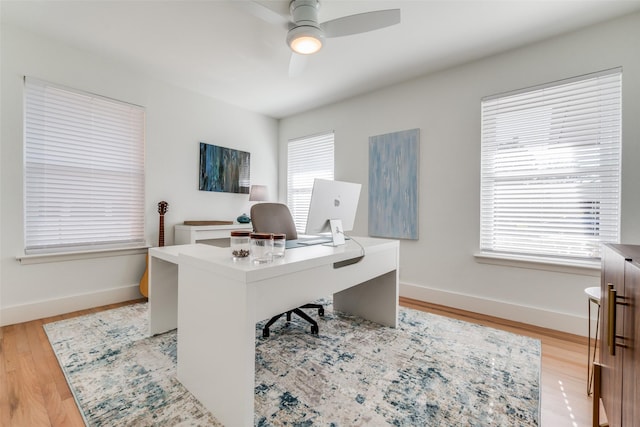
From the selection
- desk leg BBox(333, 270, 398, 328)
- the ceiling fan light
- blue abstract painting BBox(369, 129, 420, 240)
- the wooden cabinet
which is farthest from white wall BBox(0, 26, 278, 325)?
the wooden cabinet

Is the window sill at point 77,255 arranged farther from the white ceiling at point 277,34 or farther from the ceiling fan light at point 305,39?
the ceiling fan light at point 305,39

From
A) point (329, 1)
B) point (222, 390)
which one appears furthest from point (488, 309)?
point (329, 1)

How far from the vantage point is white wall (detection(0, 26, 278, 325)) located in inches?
93.5

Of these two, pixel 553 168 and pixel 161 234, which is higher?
pixel 553 168

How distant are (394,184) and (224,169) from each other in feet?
7.69

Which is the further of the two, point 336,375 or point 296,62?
point 296,62

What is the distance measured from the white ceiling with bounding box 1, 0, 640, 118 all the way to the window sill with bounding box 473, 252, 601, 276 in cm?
192

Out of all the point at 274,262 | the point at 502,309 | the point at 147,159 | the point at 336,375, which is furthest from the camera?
the point at 147,159

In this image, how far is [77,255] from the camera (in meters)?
2.72

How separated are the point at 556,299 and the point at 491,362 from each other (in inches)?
42.5

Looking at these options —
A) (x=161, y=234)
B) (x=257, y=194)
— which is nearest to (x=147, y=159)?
(x=161, y=234)

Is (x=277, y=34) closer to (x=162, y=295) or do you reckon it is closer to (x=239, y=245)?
(x=239, y=245)

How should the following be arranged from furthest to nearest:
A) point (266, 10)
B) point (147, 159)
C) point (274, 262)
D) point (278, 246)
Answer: point (147, 159) < point (266, 10) < point (278, 246) < point (274, 262)

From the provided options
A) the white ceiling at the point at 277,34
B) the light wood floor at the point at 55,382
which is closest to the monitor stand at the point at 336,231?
the light wood floor at the point at 55,382
